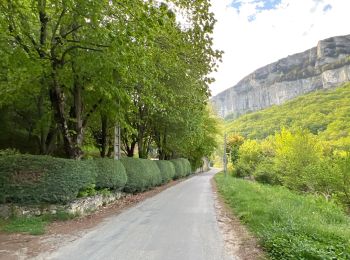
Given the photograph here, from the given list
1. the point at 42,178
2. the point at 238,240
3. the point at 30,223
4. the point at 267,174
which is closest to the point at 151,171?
the point at 42,178

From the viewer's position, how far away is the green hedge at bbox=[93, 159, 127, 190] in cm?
1369

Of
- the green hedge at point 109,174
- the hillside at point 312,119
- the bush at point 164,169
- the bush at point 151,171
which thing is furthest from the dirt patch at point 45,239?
the hillside at point 312,119

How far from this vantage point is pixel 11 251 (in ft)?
22.6

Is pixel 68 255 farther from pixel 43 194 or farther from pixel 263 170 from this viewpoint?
pixel 263 170

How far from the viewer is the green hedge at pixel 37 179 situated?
9.80 metres

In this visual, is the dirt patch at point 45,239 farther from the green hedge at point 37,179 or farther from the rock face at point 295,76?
the rock face at point 295,76

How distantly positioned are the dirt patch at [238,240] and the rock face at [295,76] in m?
134

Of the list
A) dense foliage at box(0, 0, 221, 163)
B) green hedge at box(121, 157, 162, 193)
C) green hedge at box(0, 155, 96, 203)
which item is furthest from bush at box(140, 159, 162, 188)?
green hedge at box(0, 155, 96, 203)

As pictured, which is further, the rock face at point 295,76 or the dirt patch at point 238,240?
the rock face at point 295,76

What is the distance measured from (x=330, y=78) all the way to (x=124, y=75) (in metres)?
142

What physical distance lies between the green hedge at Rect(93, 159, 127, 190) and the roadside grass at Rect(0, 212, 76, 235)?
3160mm

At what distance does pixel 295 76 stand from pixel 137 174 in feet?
495

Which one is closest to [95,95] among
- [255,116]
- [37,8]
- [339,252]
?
[37,8]

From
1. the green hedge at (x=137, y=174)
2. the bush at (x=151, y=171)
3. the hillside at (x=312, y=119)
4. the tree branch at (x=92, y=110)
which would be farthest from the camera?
the hillside at (x=312, y=119)
